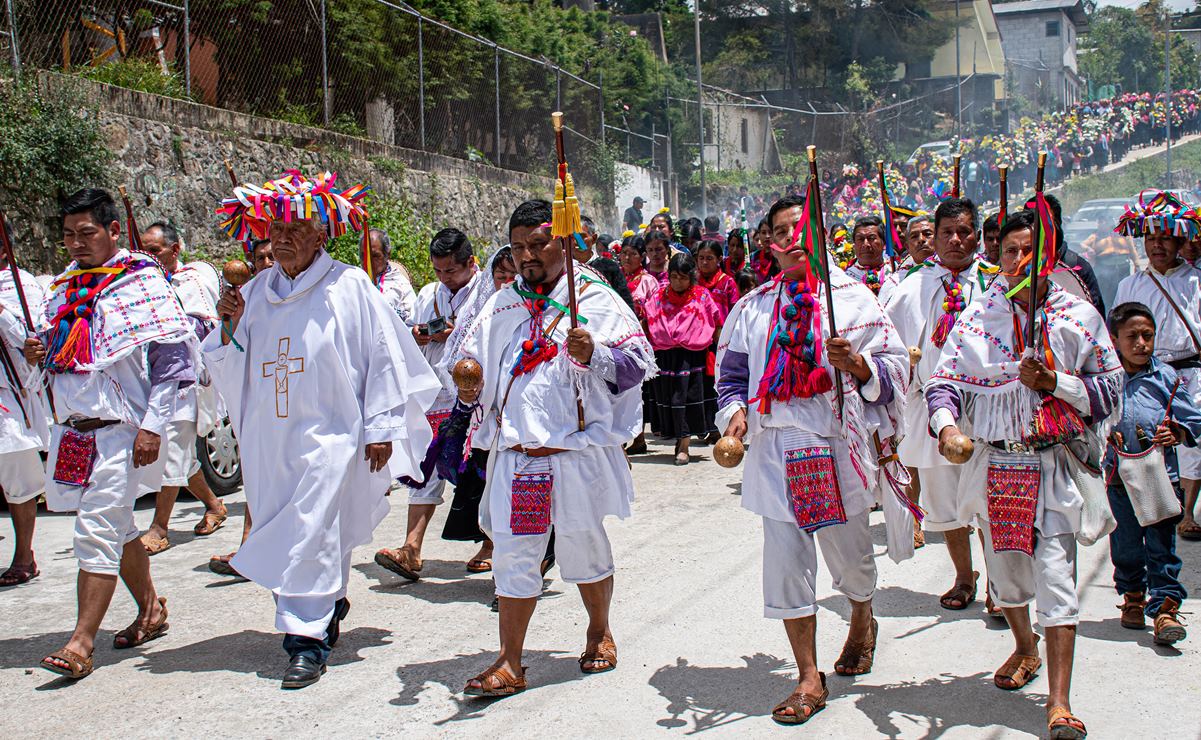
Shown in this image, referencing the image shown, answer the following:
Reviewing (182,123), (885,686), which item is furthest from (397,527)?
(182,123)

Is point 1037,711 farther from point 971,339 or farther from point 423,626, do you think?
point 423,626

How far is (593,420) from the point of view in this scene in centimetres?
525

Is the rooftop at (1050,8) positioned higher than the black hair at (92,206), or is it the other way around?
the rooftop at (1050,8)

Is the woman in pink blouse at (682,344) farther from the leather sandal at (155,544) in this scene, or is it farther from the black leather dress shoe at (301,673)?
the black leather dress shoe at (301,673)

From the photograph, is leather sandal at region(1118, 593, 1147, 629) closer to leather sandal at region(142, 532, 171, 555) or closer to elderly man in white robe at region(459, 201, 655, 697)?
elderly man in white robe at region(459, 201, 655, 697)

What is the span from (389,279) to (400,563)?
237 centimetres

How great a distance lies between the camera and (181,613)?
21.0 ft

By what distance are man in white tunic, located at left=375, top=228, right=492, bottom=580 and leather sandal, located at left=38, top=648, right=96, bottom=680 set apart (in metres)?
1.93

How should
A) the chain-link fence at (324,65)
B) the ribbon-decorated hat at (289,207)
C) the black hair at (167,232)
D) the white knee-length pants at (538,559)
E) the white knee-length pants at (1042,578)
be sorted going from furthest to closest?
the chain-link fence at (324,65), the black hair at (167,232), the ribbon-decorated hat at (289,207), the white knee-length pants at (538,559), the white knee-length pants at (1042,578)

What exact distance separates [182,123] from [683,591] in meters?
9.01

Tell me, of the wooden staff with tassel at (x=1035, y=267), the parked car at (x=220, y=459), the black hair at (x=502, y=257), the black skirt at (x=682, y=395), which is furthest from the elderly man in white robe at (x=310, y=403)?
the black skirt at (x=682, y=395)

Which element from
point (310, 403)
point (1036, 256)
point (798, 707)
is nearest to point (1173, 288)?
point (1036, 256)

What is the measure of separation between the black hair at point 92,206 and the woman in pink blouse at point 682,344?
20.9 feet

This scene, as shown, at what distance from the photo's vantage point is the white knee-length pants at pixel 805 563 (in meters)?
4.76
